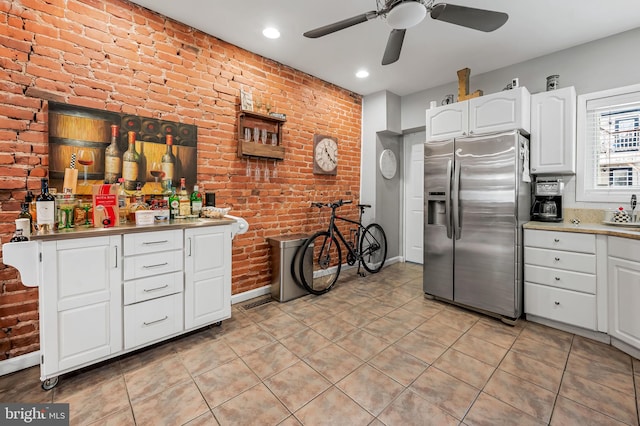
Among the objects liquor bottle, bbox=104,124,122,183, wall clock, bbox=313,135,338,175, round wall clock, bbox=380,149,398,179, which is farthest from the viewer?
round wall clock, bbox=380,149,398,179

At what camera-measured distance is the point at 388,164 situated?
4.51 m

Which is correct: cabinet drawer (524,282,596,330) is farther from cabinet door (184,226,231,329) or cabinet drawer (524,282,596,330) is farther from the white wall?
cabinet door (184,226,231,329)

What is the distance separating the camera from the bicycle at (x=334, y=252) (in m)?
3.29

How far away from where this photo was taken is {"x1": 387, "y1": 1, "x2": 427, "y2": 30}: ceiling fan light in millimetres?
1626

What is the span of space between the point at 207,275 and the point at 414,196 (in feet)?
11.6

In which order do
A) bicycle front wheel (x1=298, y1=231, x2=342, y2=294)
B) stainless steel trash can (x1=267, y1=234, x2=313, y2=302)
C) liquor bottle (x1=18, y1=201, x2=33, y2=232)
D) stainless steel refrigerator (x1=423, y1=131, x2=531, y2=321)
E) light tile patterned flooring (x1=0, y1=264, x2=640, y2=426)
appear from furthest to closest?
bicycle front wheel (x1=298, y1=231, x2=342, y2=294), stainless steel trash can (x1=267, y1=234, x2=313, y2=302), stainless steel refrigerator (x1=423, y1=131, x2=531, y2=321), liquor bottle (x1=18, y1=201, x2=33, y2=232), light tile patterned flooring (x1=0, y1=264, x2=640, y2=426)

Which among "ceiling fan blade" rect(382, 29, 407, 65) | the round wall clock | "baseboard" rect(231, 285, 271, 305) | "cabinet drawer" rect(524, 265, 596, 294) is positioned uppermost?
"ceiling fan blade" rect(382, 29, 407, 65)

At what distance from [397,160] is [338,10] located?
2.71 meters

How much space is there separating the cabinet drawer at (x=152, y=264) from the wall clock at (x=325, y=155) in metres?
2.17

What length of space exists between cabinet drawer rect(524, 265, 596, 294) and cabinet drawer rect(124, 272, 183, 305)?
3084 mm

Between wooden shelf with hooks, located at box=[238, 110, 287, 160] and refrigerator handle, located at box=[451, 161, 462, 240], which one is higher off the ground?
wooden shelf with hooks, located at box=[238, 110, 287, 160]

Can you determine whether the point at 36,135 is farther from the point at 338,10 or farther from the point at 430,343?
the point at 430,343

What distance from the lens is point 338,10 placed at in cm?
241

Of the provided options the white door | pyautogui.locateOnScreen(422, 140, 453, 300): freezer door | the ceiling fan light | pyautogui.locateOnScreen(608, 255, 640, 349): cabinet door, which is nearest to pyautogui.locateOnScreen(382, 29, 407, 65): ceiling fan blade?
the ceiling fan light
